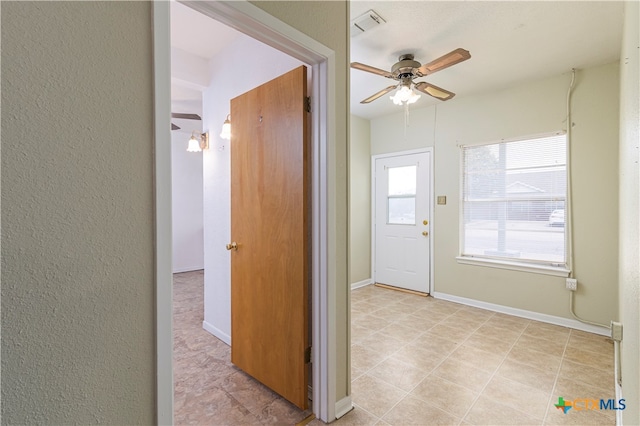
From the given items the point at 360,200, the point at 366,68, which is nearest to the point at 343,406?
the point at 366,68

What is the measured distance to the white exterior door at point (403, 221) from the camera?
423 centimetres

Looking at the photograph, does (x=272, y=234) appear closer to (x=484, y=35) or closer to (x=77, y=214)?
(x=77, y=214)

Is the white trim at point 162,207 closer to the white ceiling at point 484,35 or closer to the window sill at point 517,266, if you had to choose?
the white ceiling at point 484,35

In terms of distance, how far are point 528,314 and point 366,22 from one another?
3.52 m

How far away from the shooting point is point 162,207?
39.1 inches

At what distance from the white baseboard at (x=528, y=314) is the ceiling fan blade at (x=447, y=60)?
2885mm

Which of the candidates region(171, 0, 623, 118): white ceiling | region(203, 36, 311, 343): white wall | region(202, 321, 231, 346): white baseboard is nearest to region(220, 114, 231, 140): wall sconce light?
region(203, 36, 311, 343): white wall

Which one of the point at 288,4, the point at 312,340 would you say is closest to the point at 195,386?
the point at 312,340

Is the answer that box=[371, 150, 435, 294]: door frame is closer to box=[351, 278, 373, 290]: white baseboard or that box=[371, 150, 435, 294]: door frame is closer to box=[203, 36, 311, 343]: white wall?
box=[351, 278, 373, 290]: white baseboard

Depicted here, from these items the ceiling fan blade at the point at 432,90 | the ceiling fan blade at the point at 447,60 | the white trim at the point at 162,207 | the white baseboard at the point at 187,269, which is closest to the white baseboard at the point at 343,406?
the white trim at the point at 162,207

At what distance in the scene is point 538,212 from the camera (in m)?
3.32

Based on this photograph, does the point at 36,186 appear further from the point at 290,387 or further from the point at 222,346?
the point at 222,346

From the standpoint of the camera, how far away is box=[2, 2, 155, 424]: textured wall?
2.52 ft

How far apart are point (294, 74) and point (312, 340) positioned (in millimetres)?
1638
